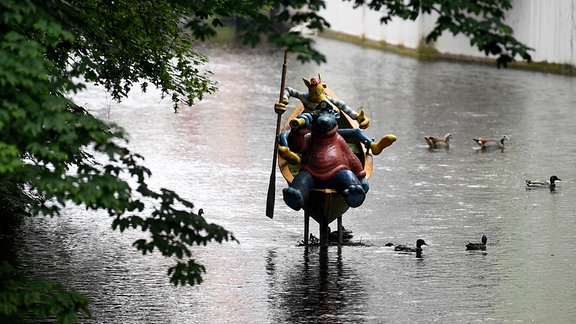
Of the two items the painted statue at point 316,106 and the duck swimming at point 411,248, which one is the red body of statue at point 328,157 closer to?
the painted statue at point 316,106

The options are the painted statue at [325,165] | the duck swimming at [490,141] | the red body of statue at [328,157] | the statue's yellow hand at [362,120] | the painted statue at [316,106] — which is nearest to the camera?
the painted statue at [325,165]

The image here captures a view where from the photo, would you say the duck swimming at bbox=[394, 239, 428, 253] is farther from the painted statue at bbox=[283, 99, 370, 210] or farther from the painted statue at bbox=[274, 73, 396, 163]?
the painted statue at bbox=[274, 73, 396, 163]

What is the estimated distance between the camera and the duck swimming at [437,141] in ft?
78.8

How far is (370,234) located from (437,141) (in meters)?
8.48

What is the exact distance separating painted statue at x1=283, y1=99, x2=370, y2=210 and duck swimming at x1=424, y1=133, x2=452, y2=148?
9592 millimetres

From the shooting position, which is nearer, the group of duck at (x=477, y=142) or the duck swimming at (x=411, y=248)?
the duck swimming at (x=411, y=248)

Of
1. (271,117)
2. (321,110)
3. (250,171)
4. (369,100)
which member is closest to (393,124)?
(271,117)

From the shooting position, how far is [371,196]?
18703 millimetres

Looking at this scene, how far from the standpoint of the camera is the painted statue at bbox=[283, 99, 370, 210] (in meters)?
14.1

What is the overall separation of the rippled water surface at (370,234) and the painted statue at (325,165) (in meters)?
0.70

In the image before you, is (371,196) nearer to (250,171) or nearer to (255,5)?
(250,171)

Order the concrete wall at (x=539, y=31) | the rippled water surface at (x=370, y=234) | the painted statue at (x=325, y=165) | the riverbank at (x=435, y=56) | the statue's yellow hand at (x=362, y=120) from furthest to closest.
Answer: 1. the riverbank at (x=435, y=56)
2. the concrete wall at (x=539, y=31)
3. the statue's yellow hand at (x=362, y=120)
4. the painted statue at (x=325, y=165)
5. the rippled water surface at (x=370, y=234)

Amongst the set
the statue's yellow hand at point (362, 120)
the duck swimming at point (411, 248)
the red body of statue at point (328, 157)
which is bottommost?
the duck swimming at point (411, 248)

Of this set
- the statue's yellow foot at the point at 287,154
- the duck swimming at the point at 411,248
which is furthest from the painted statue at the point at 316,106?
the duck swimming at the point at 411,248
